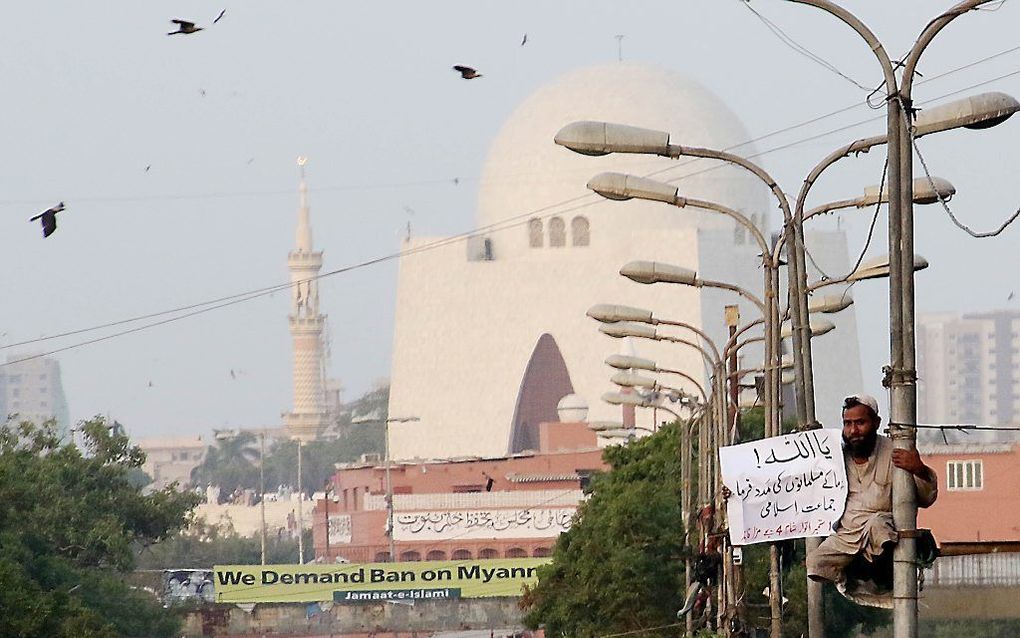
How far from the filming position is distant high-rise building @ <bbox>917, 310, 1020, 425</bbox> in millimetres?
143000

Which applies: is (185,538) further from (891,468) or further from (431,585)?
(891,468)

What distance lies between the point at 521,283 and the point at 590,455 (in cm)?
1277

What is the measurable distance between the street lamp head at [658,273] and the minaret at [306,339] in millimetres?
85985

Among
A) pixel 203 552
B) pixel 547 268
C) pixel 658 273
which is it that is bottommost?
pixel 203 552

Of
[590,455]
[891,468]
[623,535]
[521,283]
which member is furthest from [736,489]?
[521,283]

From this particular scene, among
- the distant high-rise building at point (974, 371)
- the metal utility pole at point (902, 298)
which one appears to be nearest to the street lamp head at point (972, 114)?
the metal utility pole at point (902, 298)

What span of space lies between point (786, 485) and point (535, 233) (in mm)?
60202

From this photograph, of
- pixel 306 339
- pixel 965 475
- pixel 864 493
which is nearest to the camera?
pixel 864 493

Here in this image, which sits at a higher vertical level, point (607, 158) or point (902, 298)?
point (607, 158)

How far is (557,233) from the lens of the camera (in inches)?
2815

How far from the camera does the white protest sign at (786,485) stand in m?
10.8

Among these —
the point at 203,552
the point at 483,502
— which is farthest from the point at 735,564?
the point at 203,552

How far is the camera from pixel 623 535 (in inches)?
1217

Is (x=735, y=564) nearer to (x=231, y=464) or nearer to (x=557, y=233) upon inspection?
(x=557, y=233)
